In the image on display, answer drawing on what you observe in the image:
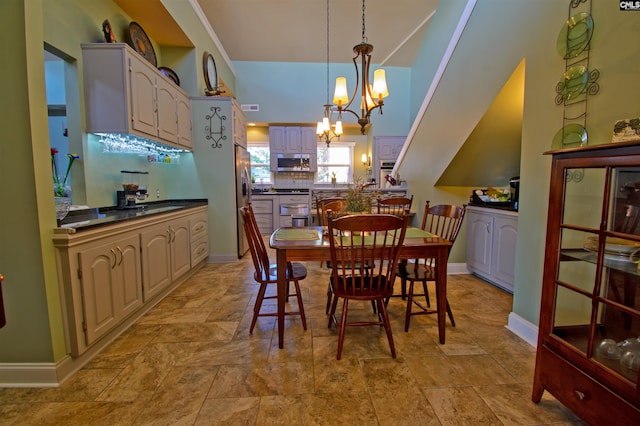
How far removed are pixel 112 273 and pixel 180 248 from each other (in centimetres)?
115

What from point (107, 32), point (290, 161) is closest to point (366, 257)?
point (107, 32)

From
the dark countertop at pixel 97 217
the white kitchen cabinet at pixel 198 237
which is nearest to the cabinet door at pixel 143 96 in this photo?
the dark countertop at pixel 97 217

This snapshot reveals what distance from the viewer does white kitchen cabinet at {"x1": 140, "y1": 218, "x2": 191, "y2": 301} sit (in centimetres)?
245

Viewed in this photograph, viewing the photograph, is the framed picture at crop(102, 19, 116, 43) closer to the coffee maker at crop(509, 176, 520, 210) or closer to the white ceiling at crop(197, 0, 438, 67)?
the white ceiling at crop(197, 0, 438, 67)

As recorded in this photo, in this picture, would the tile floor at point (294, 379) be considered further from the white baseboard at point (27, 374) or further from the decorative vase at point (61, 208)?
the decorative vase at point (61, 208)

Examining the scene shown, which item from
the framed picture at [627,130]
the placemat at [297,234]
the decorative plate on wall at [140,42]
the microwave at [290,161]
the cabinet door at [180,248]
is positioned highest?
the decorative plate on wall at [140,42]

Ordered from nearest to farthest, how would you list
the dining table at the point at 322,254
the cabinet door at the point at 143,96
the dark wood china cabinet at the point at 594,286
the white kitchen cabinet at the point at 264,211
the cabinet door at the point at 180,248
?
1. the dark wood china cabinet at the point at 594,286
2. the dining table at the point at 322,254
3. the cabinet door at the point at 143,96
4. the cabinet door at the point at 180,248
5. the white kitchen cabinet at the point at 264,211

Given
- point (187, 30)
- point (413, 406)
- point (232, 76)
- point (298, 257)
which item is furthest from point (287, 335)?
point (232, 76)

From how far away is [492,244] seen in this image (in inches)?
123

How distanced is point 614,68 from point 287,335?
2515 mm

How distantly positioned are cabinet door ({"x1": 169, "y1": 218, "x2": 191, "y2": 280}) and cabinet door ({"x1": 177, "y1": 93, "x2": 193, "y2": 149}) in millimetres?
1098

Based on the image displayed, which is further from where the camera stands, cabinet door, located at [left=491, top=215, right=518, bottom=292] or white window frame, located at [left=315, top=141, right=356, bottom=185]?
white window frame, located at [left=315, top=141, right=356, bottom=185]

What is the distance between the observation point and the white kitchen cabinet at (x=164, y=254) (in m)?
2.45

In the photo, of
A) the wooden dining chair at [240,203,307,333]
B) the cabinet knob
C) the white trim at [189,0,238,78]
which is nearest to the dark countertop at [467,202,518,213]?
the cabinet knob
